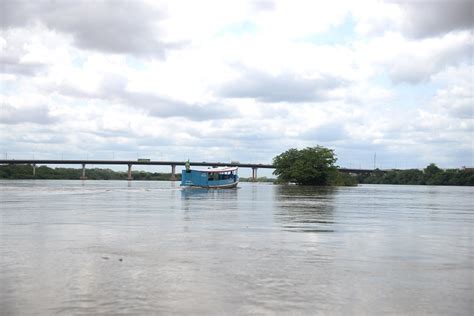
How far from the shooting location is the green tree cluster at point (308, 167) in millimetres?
128750

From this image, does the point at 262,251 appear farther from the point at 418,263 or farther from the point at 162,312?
the point at 162,312

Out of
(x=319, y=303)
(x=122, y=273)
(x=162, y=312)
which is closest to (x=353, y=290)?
(x=319, y=303)

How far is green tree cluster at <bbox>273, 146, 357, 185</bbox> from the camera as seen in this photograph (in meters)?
129

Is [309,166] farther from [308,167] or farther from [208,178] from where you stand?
Result: [208,178]

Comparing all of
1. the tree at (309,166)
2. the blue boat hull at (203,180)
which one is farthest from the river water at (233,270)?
the tree at (309,166)

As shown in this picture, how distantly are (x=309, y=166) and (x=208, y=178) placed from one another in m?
42.5

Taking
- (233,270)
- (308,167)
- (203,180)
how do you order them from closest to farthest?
(233,270) < (203,180) < (308,167)

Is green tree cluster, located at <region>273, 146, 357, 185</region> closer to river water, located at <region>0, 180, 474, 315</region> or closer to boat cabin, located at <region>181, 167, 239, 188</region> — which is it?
boat cabin, located at <region>181, 167, 239, 188</region>

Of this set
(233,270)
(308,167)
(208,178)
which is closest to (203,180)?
(208,178)

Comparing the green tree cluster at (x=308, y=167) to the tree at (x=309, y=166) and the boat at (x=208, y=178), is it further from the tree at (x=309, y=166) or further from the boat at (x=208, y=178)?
the boat at (x=208, y=178)

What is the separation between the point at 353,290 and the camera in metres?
11.4

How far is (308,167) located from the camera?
127875mm

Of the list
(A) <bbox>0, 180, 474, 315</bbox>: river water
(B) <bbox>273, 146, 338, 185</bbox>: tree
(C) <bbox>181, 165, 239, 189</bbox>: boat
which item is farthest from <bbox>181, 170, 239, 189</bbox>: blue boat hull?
(A) <bbox>0, 180, 474, 315</bbox>: river water

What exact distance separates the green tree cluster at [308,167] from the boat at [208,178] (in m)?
34.9
